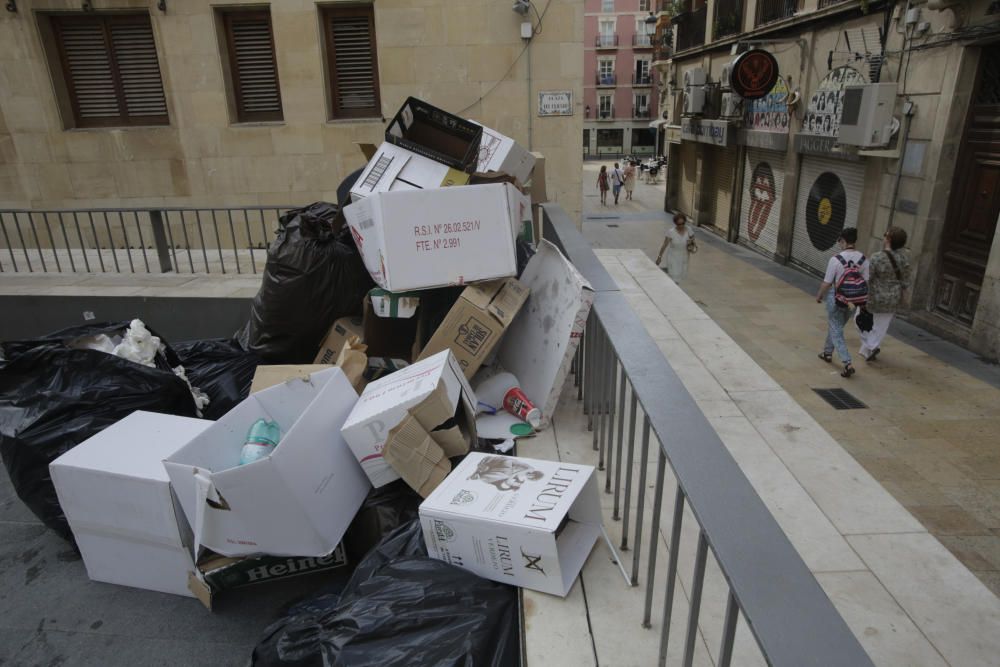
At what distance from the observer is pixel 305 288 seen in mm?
3635

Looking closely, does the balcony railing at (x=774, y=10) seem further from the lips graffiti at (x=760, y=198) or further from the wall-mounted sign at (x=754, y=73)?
the lips graffiti at (x=760, y=198)

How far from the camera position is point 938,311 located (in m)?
8.63

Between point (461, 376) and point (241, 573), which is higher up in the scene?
point (461, 376)

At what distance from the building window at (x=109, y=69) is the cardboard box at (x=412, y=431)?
24.6 ft

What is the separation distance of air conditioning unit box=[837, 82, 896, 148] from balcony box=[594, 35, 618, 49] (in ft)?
145

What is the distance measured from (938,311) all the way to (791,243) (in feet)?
16.5

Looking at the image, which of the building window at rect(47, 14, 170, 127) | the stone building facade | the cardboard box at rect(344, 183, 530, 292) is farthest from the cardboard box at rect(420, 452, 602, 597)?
the building window at rect(47, 14, 170, 127)

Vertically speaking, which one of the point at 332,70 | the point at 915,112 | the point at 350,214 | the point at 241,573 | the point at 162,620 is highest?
the point at 332,70

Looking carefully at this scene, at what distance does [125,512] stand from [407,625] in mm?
1562

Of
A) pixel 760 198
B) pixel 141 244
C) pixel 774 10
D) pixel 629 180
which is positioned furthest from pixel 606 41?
pixel 141 244

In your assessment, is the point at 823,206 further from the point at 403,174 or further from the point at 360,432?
the point at 360,432

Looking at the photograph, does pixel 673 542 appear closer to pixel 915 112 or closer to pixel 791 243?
pixel 915 112

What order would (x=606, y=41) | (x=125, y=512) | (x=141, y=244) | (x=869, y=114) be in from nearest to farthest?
(x=125, y=512) → (x=141, y=244) → (x=869, y=114) → (x=606, y=41)

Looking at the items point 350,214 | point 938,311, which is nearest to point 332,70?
point 350,214
